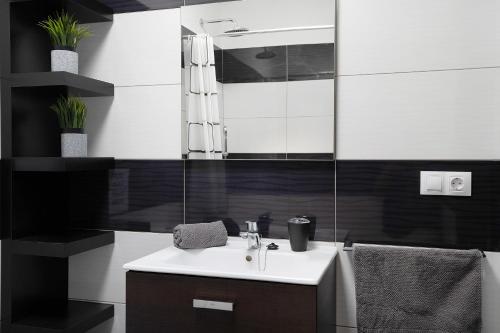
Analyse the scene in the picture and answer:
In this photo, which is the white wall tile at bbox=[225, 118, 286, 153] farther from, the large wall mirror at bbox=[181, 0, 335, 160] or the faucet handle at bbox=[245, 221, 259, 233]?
the faucet handle at bbox=[245, 221, 259, 233]

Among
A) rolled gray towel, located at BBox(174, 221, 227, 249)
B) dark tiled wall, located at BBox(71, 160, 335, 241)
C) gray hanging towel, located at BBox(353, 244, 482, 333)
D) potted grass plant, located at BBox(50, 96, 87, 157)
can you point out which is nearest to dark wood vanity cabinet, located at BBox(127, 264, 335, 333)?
gray hanging towel, located at BBox(353, 244, 482, 333)

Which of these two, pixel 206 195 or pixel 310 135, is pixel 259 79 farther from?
pixel 206 195

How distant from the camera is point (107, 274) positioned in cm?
214

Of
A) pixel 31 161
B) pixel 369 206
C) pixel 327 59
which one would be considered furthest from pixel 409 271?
pixel 31 161

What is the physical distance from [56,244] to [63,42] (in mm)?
891

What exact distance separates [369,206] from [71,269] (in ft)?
4.90

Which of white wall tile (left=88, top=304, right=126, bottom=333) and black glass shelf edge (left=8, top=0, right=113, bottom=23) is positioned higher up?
black glass shelf edge (left=8, top=0, right=113, bottom=23)

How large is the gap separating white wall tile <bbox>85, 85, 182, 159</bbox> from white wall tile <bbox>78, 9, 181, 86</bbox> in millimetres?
64

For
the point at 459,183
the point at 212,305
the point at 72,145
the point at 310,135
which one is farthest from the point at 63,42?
the point at 459,183

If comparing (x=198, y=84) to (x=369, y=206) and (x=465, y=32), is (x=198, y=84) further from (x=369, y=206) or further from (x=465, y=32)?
(x=465, y=32)

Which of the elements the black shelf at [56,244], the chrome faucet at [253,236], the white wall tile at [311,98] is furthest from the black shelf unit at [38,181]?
the white wall tile at [311,98]

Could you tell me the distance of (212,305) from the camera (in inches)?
56.5

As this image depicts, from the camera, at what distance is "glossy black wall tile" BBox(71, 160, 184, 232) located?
205 centimetres

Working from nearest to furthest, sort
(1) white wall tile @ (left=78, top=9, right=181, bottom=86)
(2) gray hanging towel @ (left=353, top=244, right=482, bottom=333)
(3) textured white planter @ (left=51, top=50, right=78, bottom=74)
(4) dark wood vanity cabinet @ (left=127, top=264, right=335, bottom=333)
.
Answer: (4) dark wood vanity cabinet @ (left=127, top=264, right=335, bottom=333)
(2) gray hanging towel @ (left=353, top=244, right=482, bottom=333)
(3) textured white planter @ (left=51, top=50, right=78, bottom=74)
(1) white wall tile @ (left=78, top=9, right=181, bottom=86)
